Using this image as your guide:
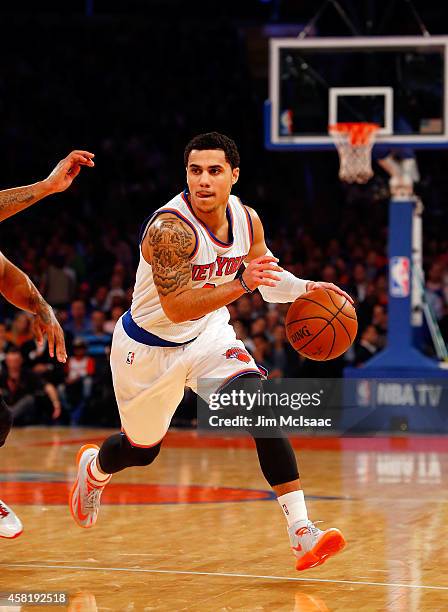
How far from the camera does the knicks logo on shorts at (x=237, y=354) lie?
550cm

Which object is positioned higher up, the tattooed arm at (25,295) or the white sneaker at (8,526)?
the tattooed arm at (25,295)

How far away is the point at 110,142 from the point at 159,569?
16183mm

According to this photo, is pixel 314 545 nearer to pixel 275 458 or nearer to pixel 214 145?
pixel 275 458

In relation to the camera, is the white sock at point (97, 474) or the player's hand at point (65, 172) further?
the white sock at point (97, 474)

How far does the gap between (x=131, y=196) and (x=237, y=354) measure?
14701 millimetres

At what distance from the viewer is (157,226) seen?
528 cm

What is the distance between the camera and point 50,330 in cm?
523

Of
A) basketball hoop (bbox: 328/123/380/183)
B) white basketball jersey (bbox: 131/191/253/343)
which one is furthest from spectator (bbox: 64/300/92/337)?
white basketball jersey (bbox: 131/191/253/343)

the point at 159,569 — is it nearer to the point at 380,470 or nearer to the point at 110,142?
the point at 380,470

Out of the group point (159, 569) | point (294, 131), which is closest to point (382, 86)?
point (294, 131)

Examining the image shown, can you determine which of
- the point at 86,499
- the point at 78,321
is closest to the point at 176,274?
the point at 86,499

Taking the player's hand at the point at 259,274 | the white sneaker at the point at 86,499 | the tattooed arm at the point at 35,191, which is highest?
the tattooed arm at the point at 35,191

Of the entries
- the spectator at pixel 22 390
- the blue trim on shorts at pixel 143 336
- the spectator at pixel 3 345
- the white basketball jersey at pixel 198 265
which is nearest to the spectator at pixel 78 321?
the spectator at pixel 3 345

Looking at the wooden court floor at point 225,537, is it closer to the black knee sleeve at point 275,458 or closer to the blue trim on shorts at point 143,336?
the black knee sleeve at point 275,458
